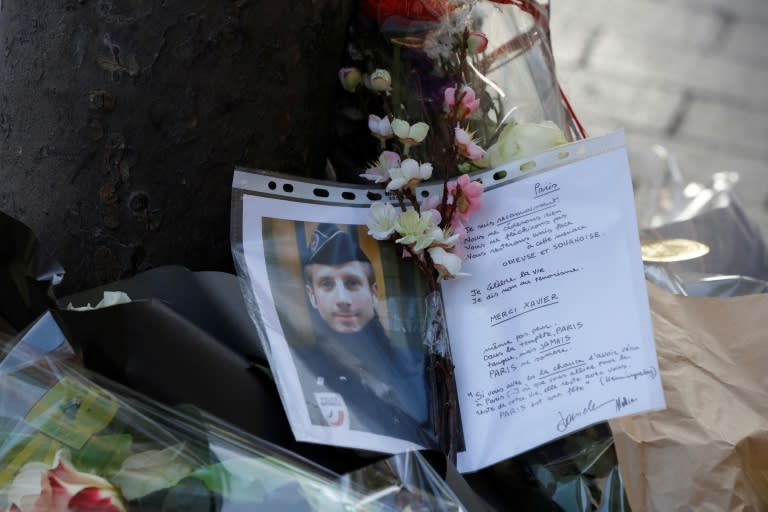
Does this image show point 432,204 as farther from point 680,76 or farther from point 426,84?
point 680,76

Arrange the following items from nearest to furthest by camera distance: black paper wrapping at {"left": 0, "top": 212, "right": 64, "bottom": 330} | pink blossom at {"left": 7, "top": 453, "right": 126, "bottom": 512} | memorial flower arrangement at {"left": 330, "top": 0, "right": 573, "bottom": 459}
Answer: pink blossom at {"left": 7, "top": 453, "right": 126, "bottom": 512} < black paper wrapping at {"left": 0, "top": 212, "right": 64, "bottom": 330} < memorial flower arrangement at {"left": 330, "top": 0, "right": 573, "bottom": 459}

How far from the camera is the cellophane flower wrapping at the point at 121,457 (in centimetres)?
77

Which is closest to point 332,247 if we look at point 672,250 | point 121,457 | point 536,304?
point 536,304

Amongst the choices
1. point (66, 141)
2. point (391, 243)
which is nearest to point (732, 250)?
point (391, 243)

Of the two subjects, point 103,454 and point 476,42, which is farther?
point 476,42

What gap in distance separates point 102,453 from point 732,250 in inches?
44.6

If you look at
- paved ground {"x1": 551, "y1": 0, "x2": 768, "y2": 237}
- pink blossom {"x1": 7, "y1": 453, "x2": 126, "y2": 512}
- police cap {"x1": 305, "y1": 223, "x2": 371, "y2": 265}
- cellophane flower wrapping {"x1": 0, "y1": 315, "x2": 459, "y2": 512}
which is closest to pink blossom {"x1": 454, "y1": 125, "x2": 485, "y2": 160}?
police cap {"x1": 305, "y1": 223, "x2": 371, "y2": 265}

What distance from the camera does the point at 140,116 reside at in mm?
1043

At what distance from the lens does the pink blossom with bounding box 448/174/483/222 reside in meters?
1.03

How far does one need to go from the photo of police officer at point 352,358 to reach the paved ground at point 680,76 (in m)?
2.71

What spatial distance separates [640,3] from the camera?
4.42 meters

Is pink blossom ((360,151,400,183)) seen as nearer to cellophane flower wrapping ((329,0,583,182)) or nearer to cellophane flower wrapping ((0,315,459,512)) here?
cellophane flower wrapping ((329,0,583,182))

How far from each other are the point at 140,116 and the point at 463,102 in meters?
0.37

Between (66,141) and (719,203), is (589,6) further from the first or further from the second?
(66,141)
